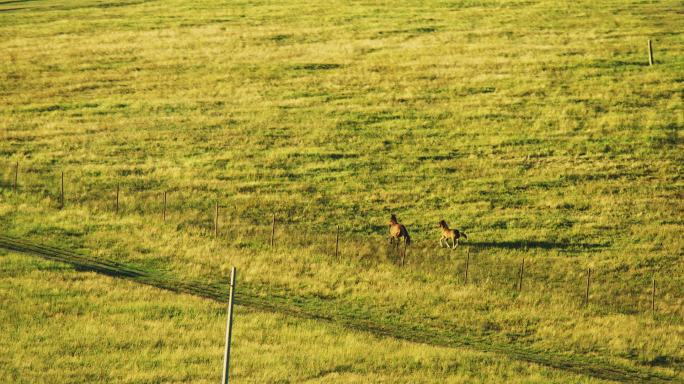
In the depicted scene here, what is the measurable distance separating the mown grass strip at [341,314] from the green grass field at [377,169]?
0.54 feet

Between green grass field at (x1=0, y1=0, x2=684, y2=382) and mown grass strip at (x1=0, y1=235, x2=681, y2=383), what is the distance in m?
0.16

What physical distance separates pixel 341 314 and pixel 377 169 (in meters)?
17.6

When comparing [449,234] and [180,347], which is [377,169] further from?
[180,347]

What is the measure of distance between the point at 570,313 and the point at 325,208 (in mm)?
13836

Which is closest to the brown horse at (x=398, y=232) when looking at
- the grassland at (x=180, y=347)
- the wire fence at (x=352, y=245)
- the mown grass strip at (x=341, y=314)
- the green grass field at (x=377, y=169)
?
the wire fence at (x=352, y=245)

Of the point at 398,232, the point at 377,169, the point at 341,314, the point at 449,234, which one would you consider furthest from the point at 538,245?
the point at 377,169

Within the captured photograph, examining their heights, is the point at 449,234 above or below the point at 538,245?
above

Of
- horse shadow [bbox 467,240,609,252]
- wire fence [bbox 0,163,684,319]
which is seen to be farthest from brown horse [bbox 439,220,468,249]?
horse shadow [bbox 467,240,609,252]

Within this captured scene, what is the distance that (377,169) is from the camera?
49.8m

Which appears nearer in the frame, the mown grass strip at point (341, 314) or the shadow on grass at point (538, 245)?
the mown grass strip at point (341, 314)

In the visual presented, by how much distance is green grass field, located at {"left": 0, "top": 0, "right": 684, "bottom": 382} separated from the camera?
32.4m

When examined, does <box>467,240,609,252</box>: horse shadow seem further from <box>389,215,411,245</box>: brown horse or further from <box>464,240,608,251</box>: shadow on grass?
<box>389,215,411,245</box>: brown horse

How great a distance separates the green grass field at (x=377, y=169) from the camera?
106 ft

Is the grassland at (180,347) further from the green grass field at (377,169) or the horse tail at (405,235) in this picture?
the horse tail at (405,235)
